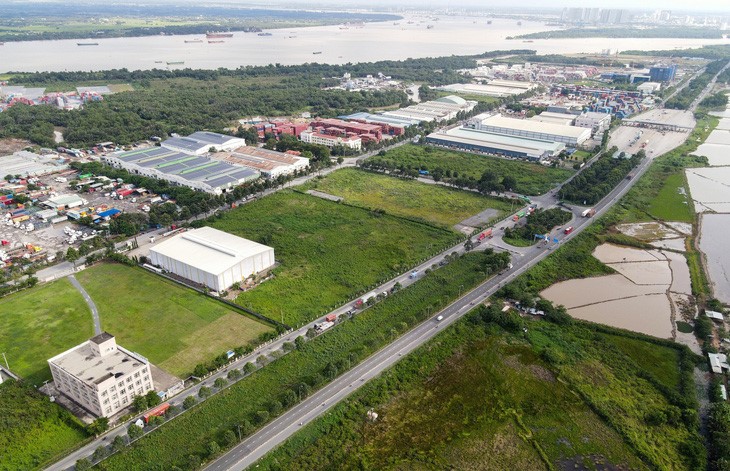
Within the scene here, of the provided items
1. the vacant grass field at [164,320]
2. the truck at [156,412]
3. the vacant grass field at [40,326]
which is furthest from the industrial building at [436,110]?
the truck at [156,412]

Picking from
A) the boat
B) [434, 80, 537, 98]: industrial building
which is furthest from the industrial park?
the boat

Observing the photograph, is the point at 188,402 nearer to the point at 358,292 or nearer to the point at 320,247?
the point at 358,292

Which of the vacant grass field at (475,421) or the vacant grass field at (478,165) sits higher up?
the vacant grass field at (478,165)

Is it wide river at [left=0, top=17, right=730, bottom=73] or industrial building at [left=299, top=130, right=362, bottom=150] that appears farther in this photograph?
wide river at [left=0, top=17, right=730, bottom=73]

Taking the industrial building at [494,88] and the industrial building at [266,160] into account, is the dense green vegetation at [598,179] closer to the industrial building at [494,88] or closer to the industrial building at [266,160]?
the industrial building at [266,160]

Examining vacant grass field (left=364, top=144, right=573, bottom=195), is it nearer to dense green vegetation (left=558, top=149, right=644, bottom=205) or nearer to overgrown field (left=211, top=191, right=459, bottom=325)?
dense green vegetation (left=558, top=149, right=644, bottom=205)

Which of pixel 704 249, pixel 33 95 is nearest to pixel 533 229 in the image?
pixel 704 249
